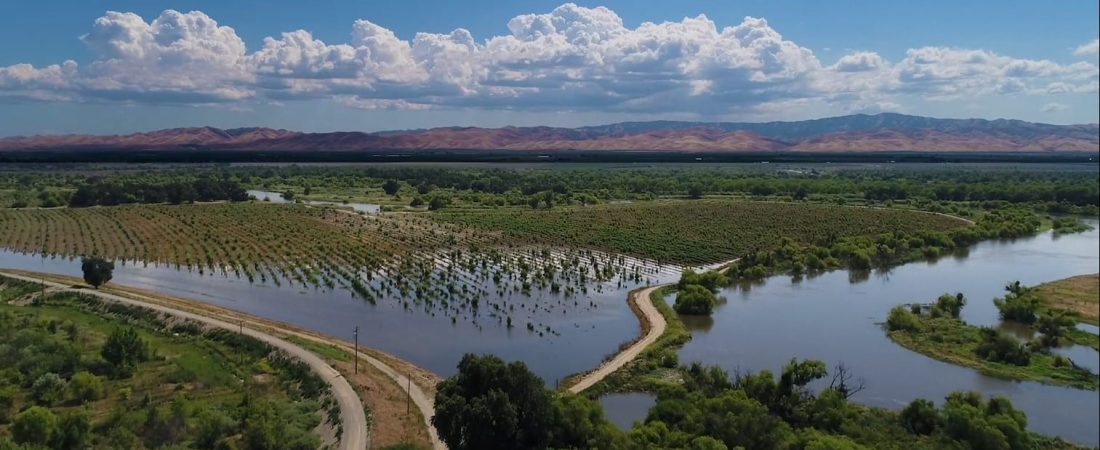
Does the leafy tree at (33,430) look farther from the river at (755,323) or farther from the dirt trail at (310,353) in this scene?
the river at (755,323)

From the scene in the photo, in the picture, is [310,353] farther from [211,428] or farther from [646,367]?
[646,367]

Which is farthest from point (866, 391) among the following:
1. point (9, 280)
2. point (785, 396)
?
point (9, 280)

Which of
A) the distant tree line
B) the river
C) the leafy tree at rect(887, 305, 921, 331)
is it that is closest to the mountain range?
the distant tree line

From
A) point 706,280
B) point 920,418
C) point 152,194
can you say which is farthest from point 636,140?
point 920,418

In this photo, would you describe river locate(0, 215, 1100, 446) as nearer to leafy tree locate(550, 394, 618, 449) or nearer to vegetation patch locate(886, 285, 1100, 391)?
vegetation patch locate(886, 285, 1100, 391)

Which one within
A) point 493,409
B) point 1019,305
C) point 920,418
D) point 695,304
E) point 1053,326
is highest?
point 1053,326
